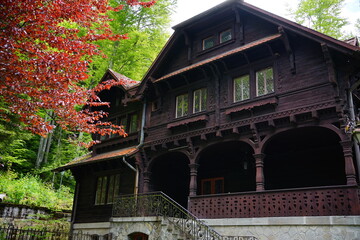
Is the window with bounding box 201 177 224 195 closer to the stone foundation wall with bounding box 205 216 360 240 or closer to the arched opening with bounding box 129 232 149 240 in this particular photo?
the arched opening with bounding box 129 232 149 240

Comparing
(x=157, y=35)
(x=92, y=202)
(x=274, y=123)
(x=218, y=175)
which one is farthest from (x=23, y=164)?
(x=274, y=123)

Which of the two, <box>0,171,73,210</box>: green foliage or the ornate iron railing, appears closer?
the ornate iron railing

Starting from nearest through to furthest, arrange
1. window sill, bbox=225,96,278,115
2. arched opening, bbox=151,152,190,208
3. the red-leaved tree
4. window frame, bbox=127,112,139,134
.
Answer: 1. the red-leaved tree
2. window sill, bbox=225,96,278,115
3. arched opening, bbox=151,152,190,208
4. window frame, bbox=127,112,139,134

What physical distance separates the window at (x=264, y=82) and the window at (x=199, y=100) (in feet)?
9.68

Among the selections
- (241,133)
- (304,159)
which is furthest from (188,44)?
(304,159)

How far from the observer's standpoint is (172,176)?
1966 centimetres

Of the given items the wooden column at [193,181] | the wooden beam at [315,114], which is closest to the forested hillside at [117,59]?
the wooden column at [193,181]

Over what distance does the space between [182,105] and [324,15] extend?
55.0 feet

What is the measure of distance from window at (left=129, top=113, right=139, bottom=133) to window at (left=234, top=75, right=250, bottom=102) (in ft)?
21.7

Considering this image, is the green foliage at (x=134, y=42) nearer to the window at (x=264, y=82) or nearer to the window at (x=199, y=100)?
the window at (x=199, y=100)

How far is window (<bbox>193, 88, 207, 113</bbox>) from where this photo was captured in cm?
1688

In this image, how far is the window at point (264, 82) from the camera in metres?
14.6

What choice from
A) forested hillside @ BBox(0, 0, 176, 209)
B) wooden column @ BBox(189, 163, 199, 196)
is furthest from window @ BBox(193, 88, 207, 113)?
forested hillside @ BBox(0, 0, 176, 209)

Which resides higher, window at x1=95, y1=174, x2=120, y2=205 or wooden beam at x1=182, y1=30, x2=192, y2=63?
wooden beam at x1=182, y1=30, x2=192, y2=63
